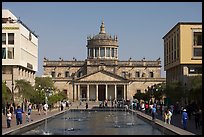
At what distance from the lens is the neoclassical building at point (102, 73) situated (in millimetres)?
122750

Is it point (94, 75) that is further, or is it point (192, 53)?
point (94, 75)

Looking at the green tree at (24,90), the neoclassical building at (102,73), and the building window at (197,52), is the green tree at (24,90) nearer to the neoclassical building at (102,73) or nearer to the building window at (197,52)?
the building window at (197,52)

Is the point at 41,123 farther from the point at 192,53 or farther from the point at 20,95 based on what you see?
the point at 192,53

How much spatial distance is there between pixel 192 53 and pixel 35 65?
3035cm

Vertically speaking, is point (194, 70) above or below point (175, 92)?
above

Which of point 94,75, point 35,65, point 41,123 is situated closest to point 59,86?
point 94,75

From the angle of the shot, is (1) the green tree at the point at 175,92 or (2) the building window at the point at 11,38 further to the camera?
(2) the building window at the point at 11,38

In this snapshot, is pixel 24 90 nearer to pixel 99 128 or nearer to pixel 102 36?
pixel 99 128

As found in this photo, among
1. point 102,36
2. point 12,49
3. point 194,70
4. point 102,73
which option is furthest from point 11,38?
point 102,36

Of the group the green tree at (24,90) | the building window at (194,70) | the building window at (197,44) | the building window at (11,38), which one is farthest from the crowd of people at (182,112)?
the building window at (11,38)

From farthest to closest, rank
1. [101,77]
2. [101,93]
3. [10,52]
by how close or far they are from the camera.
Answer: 1. [101,93]
2. [101,77]
3. [10,52]

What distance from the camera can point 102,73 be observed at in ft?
400

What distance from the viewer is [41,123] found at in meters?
36.6

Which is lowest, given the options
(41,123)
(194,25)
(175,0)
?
(41,123)
